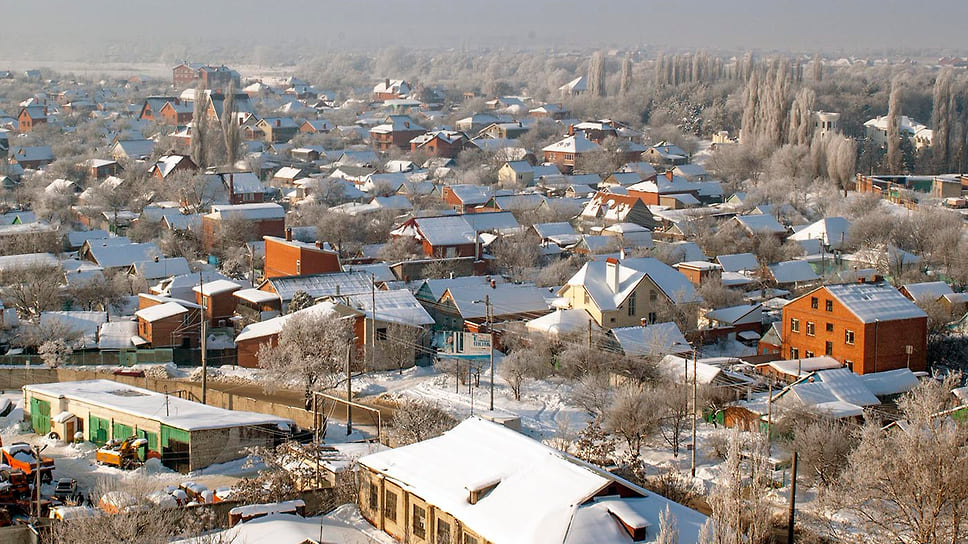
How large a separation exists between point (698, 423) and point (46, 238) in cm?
1739

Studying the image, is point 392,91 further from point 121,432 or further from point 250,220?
point 121,432

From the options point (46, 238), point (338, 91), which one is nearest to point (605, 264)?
point (46, 238)

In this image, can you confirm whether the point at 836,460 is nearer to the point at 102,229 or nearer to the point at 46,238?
the point at 46,238

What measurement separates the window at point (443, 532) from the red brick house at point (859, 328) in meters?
10.6

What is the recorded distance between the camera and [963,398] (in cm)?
1528

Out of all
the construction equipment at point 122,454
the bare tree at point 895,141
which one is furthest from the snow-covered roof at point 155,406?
the bare tree at point 895,141

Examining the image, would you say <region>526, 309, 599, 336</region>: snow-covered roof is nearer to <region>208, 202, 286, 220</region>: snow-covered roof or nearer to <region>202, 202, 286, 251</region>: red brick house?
<region>202, 202, 286, 251</region>: red brick house

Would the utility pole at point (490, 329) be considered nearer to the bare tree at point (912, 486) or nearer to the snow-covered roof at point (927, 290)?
the bare tree at point (912, 486)

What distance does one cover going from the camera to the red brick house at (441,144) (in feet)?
160

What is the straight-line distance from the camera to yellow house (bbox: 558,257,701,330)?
19891 millimetres

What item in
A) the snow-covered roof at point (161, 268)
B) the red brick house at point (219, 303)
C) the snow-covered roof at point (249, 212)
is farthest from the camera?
the snow-covered roof at point (249, 212)

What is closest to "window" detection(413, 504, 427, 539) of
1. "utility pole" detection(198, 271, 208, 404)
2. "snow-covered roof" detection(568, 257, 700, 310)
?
"utility pole" detection(198, 271, 208, 404)

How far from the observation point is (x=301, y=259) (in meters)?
23.5

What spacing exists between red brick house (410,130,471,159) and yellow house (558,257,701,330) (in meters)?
28.4
